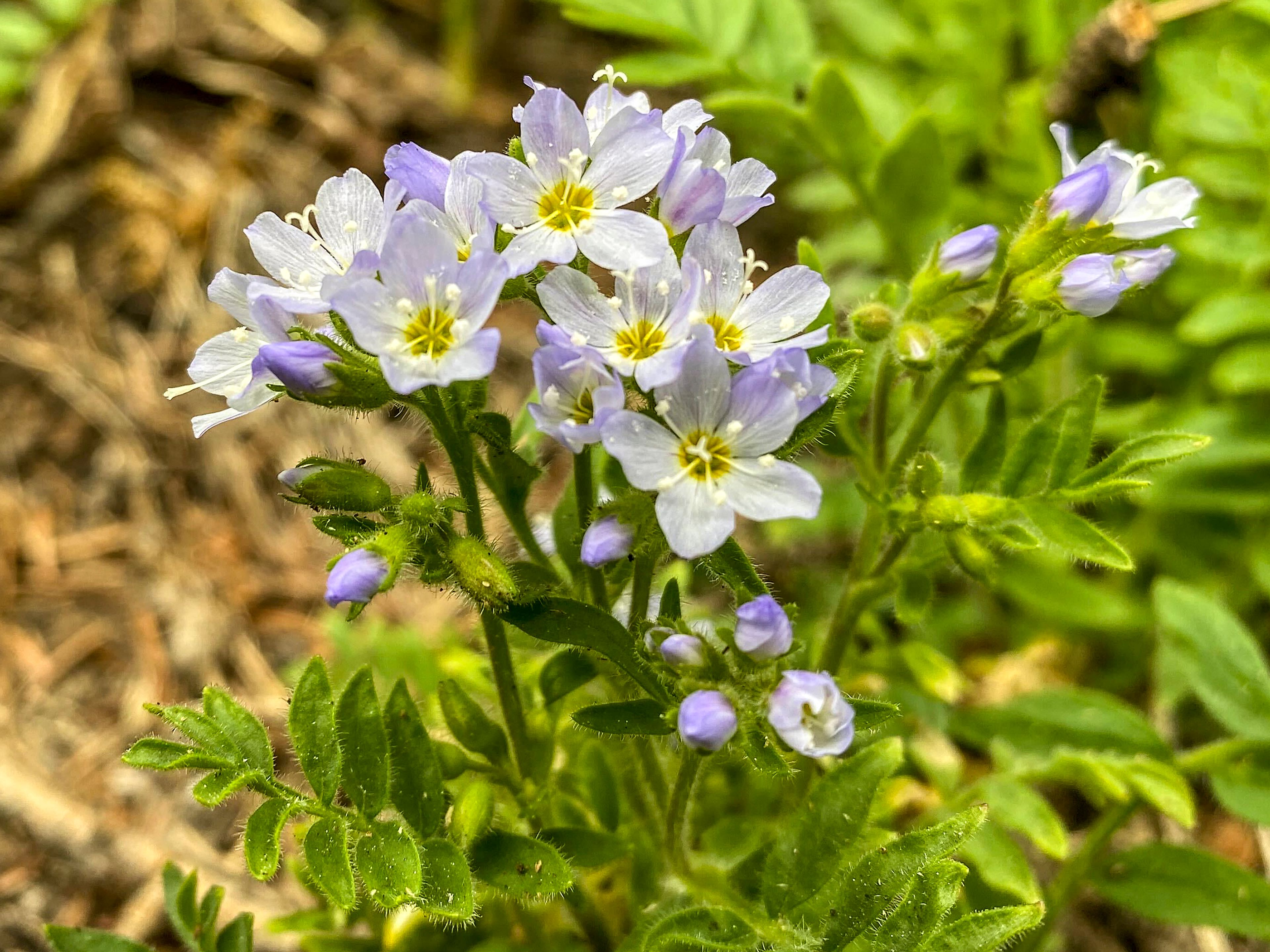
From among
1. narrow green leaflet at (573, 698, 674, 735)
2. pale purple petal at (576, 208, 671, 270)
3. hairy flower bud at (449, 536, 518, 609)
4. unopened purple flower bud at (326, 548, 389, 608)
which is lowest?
narrow green leaflet at (573, 698, 674, 735)

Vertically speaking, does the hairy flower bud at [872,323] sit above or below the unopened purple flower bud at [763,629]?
above

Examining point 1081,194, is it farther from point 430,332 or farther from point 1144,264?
point 430,332

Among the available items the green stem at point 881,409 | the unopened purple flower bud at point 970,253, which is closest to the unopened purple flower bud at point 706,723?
the green stem at point 881,409

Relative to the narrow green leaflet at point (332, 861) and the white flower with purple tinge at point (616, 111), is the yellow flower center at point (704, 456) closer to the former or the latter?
the white flower with purple tinge at point (616, 111)

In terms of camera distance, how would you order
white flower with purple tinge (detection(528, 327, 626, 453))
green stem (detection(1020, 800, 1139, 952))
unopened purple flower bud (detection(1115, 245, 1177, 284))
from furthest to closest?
green stem (detection(1020, 800, 1139, 952)) → unopened purple flower bud (detection(1115, 245, 1177, 284)) → white flower with purple tinge (detection(528, 327, 626, 453))

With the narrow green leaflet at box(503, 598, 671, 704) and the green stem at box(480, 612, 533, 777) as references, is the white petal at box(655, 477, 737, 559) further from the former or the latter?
the green stem at box(480, 612, 533, 777)

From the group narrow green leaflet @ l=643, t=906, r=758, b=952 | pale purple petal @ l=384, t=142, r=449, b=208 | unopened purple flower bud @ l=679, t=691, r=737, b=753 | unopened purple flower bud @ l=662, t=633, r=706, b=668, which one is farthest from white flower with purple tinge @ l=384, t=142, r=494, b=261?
narrow green leaflet @ l=643, t=906, r=758, b=952

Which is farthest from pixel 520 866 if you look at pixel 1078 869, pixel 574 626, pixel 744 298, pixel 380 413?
pixel 380 413
